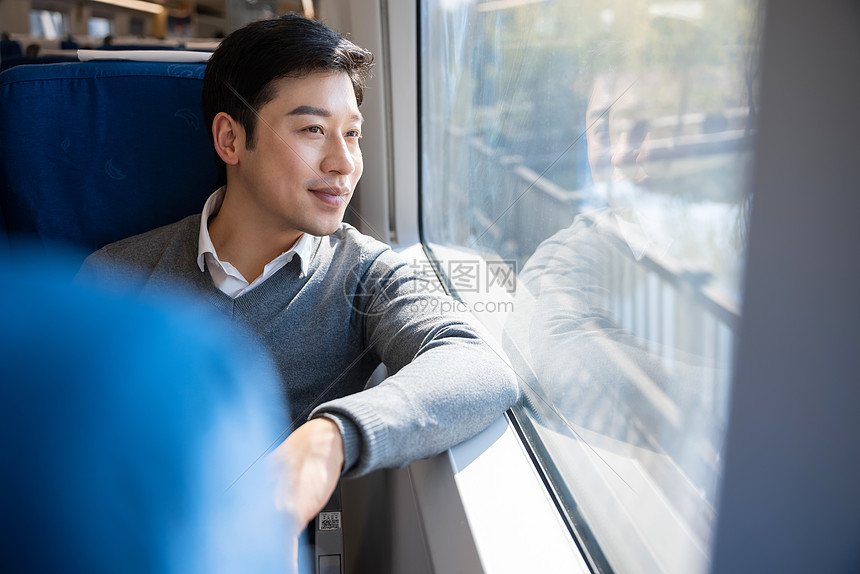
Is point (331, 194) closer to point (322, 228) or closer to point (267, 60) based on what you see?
point (322, 228)

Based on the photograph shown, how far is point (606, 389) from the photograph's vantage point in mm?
600

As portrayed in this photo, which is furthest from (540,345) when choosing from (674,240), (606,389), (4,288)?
(4,288)

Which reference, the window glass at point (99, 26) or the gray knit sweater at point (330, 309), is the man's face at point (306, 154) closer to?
the gray knit sweater at point (330, 309)

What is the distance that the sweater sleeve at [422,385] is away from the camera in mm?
597

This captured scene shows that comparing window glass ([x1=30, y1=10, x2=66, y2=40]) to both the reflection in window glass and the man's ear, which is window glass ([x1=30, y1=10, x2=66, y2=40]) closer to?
the man's ear

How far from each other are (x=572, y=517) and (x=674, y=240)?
317 millimetres

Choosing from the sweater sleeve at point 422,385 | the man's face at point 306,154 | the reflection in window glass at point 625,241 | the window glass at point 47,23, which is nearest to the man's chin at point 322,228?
the man's face at point 306,154

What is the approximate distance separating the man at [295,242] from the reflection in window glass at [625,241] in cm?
15

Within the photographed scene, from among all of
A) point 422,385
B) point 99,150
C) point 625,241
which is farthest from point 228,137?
Answer: point 625,241

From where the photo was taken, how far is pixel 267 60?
88cm

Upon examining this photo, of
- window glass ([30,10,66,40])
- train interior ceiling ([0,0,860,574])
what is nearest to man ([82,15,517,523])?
train interior ceiling ([0,0,860,574])

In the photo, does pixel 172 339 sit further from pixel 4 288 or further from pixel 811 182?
pixel 811 182

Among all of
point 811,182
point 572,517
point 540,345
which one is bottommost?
point 572,517

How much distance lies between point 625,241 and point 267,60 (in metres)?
0.62
